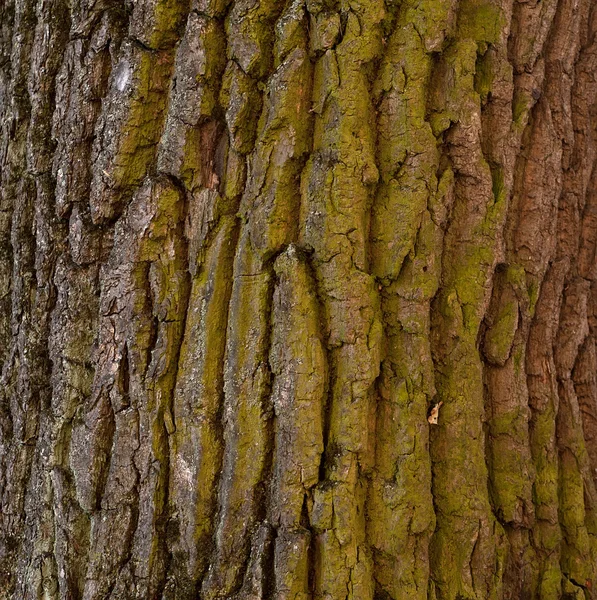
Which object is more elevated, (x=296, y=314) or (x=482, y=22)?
(x=482, y=22)

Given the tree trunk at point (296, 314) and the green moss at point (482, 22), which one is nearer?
the tree trunk at point (296, 314)

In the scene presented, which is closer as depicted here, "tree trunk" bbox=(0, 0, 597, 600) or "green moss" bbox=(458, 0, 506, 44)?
"tree trunk" bbox=(0, 0, 597, 600)

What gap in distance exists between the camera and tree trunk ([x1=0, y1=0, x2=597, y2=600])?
170 cm

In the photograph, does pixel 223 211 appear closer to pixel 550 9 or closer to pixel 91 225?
pixel 91 225

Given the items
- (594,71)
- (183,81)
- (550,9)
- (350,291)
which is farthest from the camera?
(594,71)

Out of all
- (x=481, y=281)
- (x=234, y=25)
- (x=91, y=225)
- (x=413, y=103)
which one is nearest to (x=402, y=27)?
(x=413, y=103)

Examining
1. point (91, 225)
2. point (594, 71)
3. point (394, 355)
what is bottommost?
point (394, 355)

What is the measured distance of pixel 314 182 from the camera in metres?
1.74

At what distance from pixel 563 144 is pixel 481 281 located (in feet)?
2.10

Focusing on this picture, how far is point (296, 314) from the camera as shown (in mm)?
1700

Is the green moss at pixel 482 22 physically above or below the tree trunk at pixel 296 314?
above

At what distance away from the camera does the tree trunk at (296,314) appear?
5.59ft

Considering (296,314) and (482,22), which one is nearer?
(296,314)

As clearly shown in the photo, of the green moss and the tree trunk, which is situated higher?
the green moss
